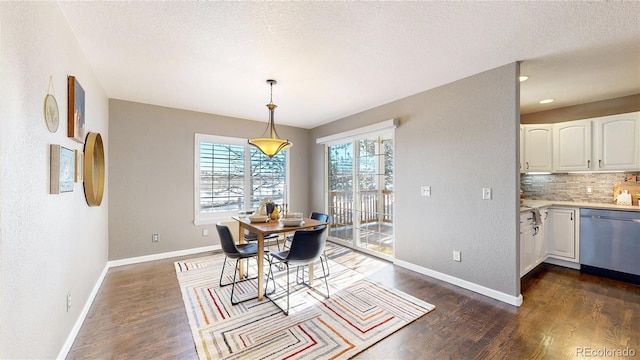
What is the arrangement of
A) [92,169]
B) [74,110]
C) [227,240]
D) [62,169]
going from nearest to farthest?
1. [62,169]
2. [74,110]
3. [92,169]
4. [227,240]

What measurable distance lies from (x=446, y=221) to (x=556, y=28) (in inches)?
82.2

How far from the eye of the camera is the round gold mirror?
2.36 meters

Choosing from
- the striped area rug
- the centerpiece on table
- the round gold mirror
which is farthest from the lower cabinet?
the round gold mirror

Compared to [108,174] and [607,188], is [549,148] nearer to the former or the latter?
[607,188]

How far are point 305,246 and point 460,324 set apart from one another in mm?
1530

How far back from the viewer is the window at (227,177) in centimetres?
443

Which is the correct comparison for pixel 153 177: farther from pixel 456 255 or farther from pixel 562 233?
pixel 562 233

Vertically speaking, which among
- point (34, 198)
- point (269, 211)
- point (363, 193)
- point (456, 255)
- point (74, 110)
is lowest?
point (456, 255)

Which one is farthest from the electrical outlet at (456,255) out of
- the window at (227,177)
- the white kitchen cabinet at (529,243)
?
the window at (227,177)

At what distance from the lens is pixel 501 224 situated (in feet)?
8.75

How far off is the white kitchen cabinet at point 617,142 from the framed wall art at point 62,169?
585 centimetres

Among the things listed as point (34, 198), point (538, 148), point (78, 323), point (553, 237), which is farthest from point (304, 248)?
point (538, 148)

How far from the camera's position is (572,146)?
146 inches

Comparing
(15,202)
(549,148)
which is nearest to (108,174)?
(15,202)
